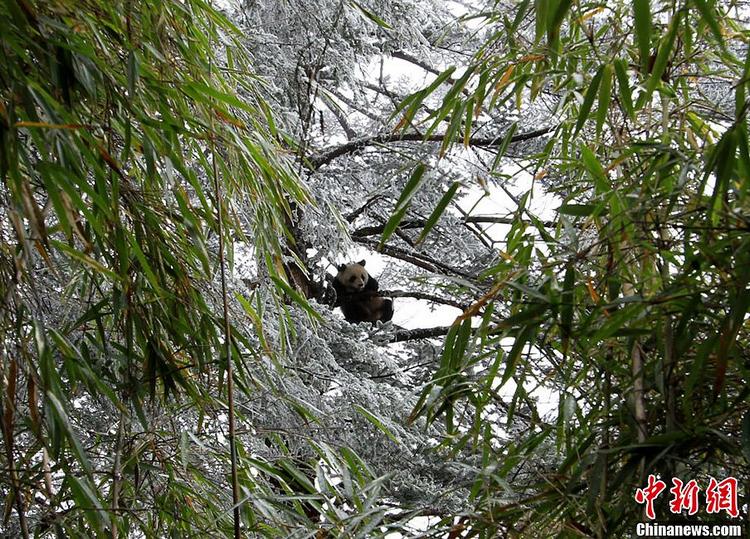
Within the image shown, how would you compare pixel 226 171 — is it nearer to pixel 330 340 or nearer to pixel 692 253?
pixel 692 253

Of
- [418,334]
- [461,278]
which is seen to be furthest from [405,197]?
[418,334]

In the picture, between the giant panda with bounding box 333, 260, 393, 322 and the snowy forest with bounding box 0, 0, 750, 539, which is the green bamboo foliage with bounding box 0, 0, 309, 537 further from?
the giant panda with bounding box 333, 260, 393, 322

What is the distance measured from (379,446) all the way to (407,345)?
0.97 metres

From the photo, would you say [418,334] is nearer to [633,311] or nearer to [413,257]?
[413,257]

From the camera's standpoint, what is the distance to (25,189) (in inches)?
39.0

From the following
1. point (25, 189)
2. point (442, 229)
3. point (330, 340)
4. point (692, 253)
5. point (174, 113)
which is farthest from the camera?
point (442, 229)

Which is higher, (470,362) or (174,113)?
(174,113)

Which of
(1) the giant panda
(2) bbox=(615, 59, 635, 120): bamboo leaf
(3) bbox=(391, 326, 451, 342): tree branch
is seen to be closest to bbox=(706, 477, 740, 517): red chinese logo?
(2) bbox=(615, 59, 635, 120): bamboo leaf

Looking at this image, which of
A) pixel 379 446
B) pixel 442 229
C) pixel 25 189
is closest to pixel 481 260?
pixel 442 229

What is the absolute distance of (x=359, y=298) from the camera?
486cm

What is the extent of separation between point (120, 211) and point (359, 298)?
11.2 feet

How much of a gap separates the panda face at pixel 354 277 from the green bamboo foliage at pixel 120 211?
10.0 ft

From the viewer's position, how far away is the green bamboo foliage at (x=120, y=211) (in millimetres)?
1082

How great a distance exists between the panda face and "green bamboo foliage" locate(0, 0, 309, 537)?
3057 mm
